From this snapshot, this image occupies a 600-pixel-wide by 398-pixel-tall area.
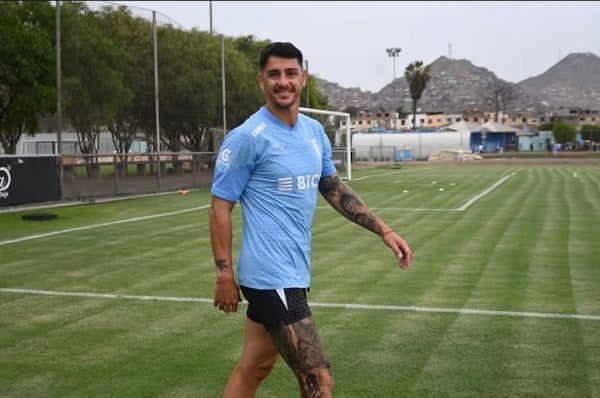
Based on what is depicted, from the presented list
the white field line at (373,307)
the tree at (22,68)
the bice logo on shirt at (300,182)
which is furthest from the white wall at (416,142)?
the bice logo on shirt at (300,182)

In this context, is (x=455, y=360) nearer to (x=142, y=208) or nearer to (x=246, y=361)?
(x=246, y=361)

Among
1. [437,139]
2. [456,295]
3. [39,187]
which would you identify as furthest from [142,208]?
[437,139]

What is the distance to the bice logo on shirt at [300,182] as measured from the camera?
376 cm

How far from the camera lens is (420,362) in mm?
6090

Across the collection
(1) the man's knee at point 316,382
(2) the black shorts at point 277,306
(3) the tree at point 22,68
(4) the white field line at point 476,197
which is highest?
(3) the tree at point 22,68

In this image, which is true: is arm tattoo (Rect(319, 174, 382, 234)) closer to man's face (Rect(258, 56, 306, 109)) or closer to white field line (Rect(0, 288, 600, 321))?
man's face (Rect(258, 56, 306, 109))

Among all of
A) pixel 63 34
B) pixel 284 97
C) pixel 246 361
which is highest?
pixel 63 34

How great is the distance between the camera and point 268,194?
3758 millimetres

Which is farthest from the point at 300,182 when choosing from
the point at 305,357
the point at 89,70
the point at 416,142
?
the point at 416,142

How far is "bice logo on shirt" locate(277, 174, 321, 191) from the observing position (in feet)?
12.3

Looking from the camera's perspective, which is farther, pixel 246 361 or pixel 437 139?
pixel 437 139

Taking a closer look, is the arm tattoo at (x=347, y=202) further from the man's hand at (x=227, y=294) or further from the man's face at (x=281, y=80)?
the man's hand at (x=227, y=294)

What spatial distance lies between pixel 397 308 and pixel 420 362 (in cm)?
197

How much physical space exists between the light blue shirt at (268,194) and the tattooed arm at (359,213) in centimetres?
48
